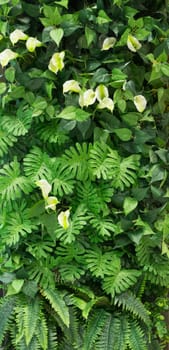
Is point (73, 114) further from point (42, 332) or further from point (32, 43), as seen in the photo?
point (42, 332)

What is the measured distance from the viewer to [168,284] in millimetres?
2096

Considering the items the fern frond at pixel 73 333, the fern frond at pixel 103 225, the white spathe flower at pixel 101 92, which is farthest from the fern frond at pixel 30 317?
the white spathe flower at pixel 101 92

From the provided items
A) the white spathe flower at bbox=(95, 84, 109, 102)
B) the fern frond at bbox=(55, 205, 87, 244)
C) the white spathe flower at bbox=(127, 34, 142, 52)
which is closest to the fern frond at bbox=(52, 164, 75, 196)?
the fern frond at bbox=(55, 205, 87, 244)

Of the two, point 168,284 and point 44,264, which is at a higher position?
point 44,264

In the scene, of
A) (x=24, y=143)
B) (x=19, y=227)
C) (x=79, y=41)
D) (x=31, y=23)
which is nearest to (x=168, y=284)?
(x=19, y=227)

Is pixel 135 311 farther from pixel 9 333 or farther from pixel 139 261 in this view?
pixel 9 333

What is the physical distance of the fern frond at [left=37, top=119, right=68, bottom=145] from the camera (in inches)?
78.3

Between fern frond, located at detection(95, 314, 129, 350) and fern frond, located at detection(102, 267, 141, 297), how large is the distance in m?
0.12

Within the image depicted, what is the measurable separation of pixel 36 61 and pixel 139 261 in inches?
37.0

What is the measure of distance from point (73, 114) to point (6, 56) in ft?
1.16

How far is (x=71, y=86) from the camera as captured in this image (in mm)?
1937

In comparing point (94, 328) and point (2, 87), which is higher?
point (2, 87)

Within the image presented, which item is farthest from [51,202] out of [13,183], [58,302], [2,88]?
[2,88]

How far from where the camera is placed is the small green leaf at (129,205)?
196 cm
